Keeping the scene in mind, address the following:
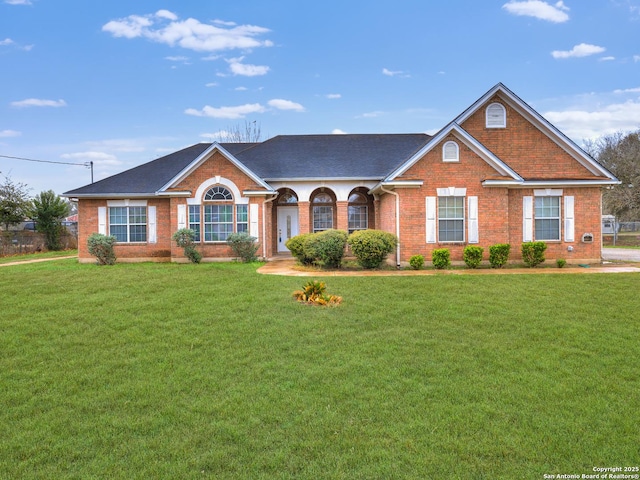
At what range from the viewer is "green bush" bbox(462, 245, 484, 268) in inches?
567

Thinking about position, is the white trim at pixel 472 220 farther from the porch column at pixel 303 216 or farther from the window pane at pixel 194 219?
the window pane at pixel 194 219

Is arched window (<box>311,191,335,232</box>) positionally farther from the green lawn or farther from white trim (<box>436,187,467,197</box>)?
the green lawn

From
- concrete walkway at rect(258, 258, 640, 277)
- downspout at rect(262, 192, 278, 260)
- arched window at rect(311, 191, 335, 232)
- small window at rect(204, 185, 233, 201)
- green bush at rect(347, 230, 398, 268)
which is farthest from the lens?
arched window at rect(311, 191, 335, 232)

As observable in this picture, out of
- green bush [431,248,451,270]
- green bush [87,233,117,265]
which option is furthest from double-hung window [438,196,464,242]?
green bush [87,233,117,265]

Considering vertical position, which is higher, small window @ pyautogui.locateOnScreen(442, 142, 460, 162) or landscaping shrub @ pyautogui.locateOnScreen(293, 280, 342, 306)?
small window @ pyautogui.locateOnScreen(442, 142, 460, 162)

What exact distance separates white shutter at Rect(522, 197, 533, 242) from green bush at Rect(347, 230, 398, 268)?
5372mm

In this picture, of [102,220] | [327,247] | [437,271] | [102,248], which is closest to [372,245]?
[327,247]

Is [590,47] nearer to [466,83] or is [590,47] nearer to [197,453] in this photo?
[466,83]

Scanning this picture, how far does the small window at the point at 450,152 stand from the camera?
49.1 ft

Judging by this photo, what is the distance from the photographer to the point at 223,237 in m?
17.5

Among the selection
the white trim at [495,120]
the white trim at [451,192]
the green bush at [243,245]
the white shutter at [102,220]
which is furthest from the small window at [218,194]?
the white trim at [495,120]

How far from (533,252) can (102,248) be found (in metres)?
16.1

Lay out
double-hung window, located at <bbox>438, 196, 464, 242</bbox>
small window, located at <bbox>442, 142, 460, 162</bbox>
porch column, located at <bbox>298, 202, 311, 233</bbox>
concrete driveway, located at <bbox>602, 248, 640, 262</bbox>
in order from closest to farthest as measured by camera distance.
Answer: small window, located at <bbox>442, 142, 460, 162</bbox> < double-hung window, located at <bbox>438, 196, 464, 242</bbox> < porch column, located at <bbox>298, 202, 311, 233</bbox> < concrete driveway, located at <bbox>602, 248, 640, 262</bbox>

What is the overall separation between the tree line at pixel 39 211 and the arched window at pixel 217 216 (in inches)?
629
